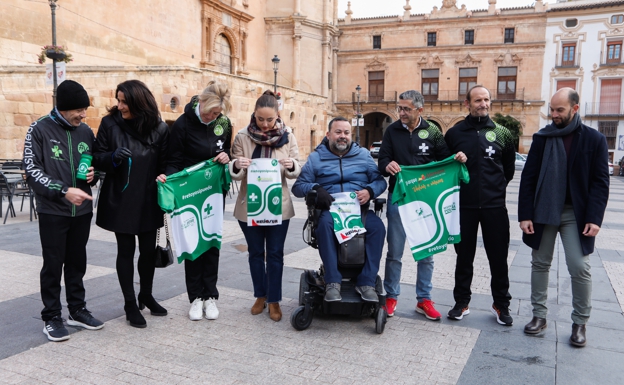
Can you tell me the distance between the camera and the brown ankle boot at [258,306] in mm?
4438

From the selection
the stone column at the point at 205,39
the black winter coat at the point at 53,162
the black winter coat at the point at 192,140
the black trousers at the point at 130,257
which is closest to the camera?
the black winter coat at the point at 53,162

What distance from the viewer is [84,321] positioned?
13.1 feet

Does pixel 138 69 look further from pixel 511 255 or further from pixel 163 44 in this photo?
pixel 511 255

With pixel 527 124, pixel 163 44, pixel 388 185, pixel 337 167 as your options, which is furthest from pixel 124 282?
pixel 527 124

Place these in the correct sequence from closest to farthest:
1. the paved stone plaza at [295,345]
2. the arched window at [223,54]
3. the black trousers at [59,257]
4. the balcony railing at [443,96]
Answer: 1. the paved stone plaza at [295,345]
2. the black trousers at [59,257]
3. the arched window at [223,54]
4. the balcony railing at [443,96]

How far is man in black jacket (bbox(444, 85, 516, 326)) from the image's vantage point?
4266 millimetres

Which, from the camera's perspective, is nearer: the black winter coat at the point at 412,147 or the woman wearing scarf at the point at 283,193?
the woman wearing scarf at the point at 283,193

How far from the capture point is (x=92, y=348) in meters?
3.64

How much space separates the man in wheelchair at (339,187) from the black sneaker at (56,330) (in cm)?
201

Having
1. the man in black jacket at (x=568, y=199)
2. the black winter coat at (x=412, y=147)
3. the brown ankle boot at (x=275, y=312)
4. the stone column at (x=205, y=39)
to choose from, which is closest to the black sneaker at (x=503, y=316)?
the man in black jacket at (x=568, y=199)

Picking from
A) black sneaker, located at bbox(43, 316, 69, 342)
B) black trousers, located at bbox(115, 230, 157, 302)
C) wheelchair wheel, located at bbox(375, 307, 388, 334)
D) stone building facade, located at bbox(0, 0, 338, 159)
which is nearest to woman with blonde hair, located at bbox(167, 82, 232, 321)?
black trousers, located at bbox(115, 230, 157, 302)

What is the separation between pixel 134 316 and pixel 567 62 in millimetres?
46698

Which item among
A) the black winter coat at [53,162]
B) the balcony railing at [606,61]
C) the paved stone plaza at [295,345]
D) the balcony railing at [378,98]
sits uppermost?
the balcony railing at [606,61]

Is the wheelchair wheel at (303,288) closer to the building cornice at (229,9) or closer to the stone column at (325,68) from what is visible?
the building cornice at (229,9)
